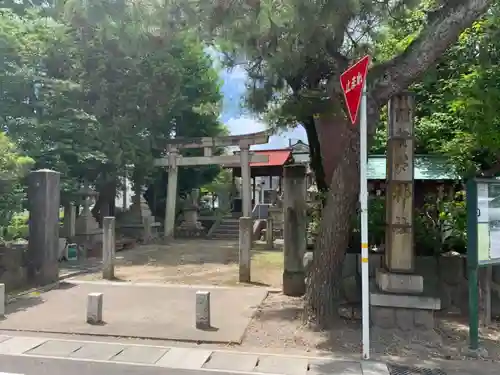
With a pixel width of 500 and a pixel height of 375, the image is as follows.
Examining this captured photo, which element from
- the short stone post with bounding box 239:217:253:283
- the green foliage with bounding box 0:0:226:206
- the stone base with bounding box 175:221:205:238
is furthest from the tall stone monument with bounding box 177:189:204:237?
the short stone post with bounding box 239:217:253:283

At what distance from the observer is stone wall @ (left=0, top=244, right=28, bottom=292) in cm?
908

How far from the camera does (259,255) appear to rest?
614 inches

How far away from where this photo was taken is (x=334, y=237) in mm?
6555

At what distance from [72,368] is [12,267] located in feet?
16.4

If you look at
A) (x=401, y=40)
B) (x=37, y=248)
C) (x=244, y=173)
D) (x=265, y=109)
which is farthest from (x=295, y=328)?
(x=244, y=173)

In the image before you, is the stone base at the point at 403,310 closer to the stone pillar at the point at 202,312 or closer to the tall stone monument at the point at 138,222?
the stone pillar at the point at 202,312

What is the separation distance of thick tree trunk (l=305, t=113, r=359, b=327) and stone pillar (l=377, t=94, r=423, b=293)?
597 mm

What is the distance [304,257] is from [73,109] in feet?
30.6

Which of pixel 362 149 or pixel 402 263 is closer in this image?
pixel 362 149

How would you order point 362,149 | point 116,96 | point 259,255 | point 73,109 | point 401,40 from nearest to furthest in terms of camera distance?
point 362,149
point 401,40
point 73,109
point 259,255
point 116,96

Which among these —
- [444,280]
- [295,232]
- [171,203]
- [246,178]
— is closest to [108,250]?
[295,232]

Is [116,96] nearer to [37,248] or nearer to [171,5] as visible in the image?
[37,248]

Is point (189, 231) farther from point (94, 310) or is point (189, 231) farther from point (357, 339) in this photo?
point (357, 339)

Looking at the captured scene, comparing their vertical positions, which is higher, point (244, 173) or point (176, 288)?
point (244, 173)
